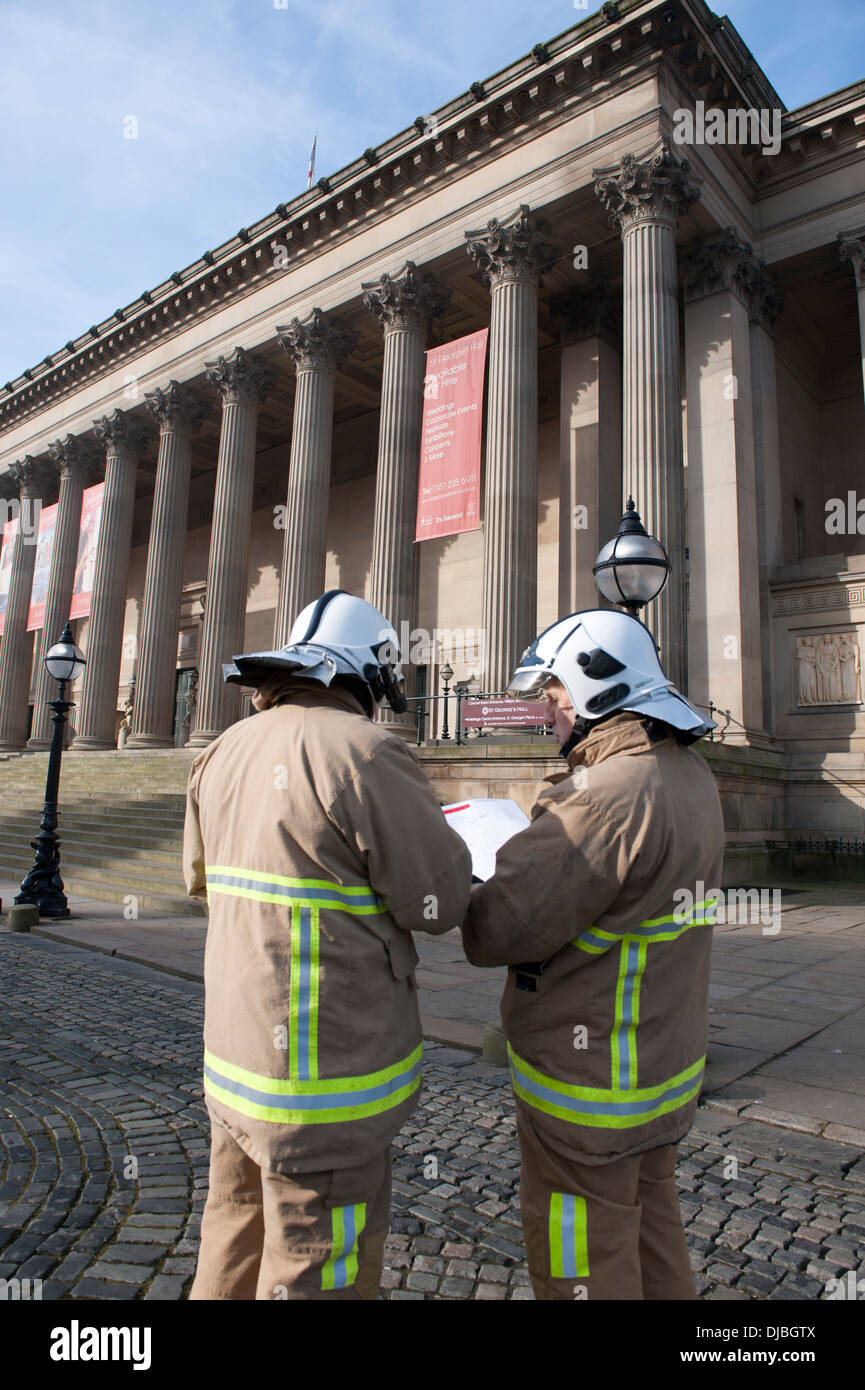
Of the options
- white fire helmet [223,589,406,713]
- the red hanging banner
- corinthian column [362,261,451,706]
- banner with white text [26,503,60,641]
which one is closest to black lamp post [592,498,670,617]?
white fire helmet [223,589,406,713]

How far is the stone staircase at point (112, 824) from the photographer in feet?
44.7

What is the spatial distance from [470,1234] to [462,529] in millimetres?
14859

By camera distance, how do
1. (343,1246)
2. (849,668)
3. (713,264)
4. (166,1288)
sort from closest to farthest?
(343,1246) < (166,1288) < (849,668) < (713,264)

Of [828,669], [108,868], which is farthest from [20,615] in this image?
[828,669]

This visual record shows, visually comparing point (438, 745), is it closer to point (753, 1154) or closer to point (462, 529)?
point (462, 529)

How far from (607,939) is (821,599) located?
17.7 meters

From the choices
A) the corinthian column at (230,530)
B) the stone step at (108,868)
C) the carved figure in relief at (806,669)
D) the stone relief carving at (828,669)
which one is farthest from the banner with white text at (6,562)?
the stone relief carving at (828,669)

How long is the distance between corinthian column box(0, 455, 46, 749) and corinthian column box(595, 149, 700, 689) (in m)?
24.0

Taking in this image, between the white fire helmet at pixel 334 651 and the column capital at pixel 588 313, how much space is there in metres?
20.7

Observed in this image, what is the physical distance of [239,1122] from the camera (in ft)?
6.71

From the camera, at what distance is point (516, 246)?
18.1 metres

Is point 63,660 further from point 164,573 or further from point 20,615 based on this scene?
point 20,615
